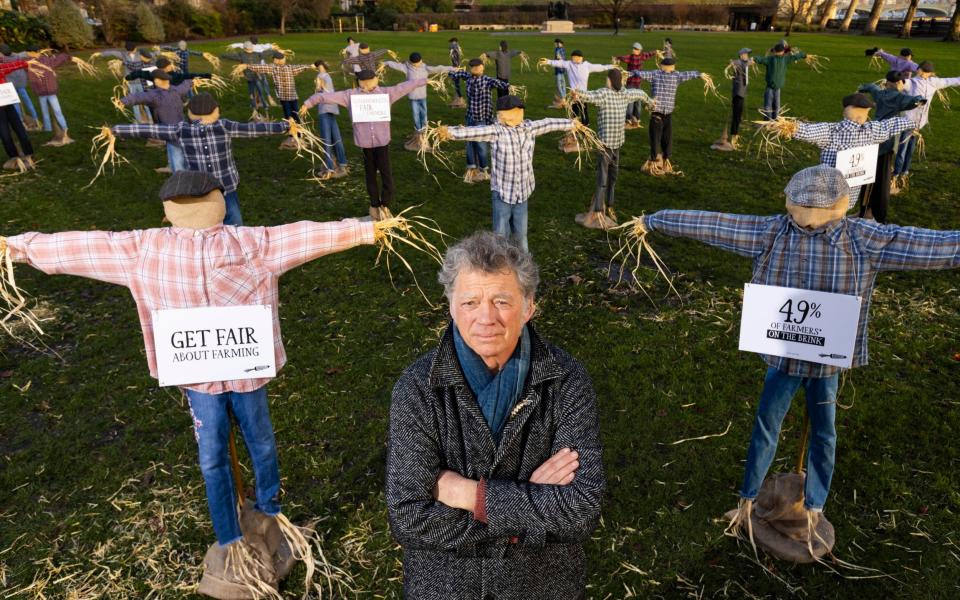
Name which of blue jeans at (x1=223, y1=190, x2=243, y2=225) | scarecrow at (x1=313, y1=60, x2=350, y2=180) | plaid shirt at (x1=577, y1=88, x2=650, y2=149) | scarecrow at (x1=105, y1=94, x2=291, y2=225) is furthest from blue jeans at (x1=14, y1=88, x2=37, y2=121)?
plaid shirt at (x1=577, y1=88, x2=650, y2=149)

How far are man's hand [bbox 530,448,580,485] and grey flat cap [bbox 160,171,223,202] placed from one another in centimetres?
263

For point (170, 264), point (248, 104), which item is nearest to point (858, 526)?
point (170, 264)

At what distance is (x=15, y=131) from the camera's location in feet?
47.9

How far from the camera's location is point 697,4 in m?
66.9

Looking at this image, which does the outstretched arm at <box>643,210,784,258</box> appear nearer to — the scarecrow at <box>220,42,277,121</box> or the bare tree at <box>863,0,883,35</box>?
the scarecrow at <box>220,42,277,121</box>

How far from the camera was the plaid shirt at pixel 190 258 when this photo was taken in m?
3.70

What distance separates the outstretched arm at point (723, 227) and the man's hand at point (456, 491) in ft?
8.27

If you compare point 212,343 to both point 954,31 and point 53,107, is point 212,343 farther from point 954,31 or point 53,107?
point 954,31

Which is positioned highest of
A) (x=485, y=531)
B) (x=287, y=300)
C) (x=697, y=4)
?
(x=697, y=4)

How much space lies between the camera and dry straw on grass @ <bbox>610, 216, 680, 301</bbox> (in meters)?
4.75

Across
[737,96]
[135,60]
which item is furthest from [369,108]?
[737,96]

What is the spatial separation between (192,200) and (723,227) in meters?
Answer: 3.58

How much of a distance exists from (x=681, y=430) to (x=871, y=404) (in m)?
2.15

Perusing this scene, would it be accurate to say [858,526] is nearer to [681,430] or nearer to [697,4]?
[681,430]
